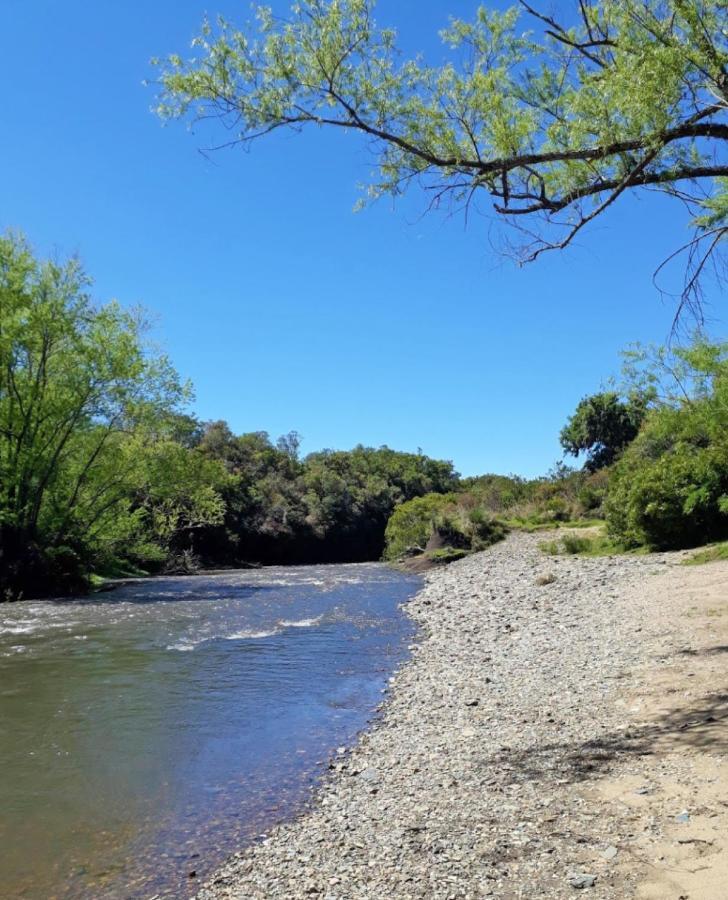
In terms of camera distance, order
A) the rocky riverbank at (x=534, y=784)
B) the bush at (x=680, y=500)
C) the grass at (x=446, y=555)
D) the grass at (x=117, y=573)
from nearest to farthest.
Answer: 1. the rocky riverbank at (x=534, y=784)
2. the bush at (x=680, y=500)
3. the grass at (x=117, y=573)
4. the grass at (x=446, y=555)

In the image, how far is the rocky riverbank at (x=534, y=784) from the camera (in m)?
3.99

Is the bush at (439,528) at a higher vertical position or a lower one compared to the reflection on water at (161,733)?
higher

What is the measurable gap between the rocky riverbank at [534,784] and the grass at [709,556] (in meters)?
7.12

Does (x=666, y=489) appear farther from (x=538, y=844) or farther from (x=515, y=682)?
(x=538, y=844)

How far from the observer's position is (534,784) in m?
5.38

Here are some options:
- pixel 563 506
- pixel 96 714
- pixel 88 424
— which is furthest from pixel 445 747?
pixel 563 506

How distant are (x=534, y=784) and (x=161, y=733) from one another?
4.63 meters

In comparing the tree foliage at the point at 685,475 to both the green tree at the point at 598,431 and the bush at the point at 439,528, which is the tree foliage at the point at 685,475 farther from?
the green tree at the point at 598,431

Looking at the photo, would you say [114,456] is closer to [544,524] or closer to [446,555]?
[446,555]

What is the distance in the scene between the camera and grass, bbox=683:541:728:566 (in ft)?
58.2

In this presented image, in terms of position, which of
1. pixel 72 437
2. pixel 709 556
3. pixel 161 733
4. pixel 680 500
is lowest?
pixel 161 733

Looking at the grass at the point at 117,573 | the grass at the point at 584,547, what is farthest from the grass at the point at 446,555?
the grass at the point at 117,573

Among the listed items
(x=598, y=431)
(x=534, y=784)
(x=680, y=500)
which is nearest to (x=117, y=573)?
(x=680, y=500)

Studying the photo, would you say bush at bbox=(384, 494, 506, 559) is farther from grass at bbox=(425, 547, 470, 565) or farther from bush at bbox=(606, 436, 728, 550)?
bush at bbox=(606, 436, 728, 550)
